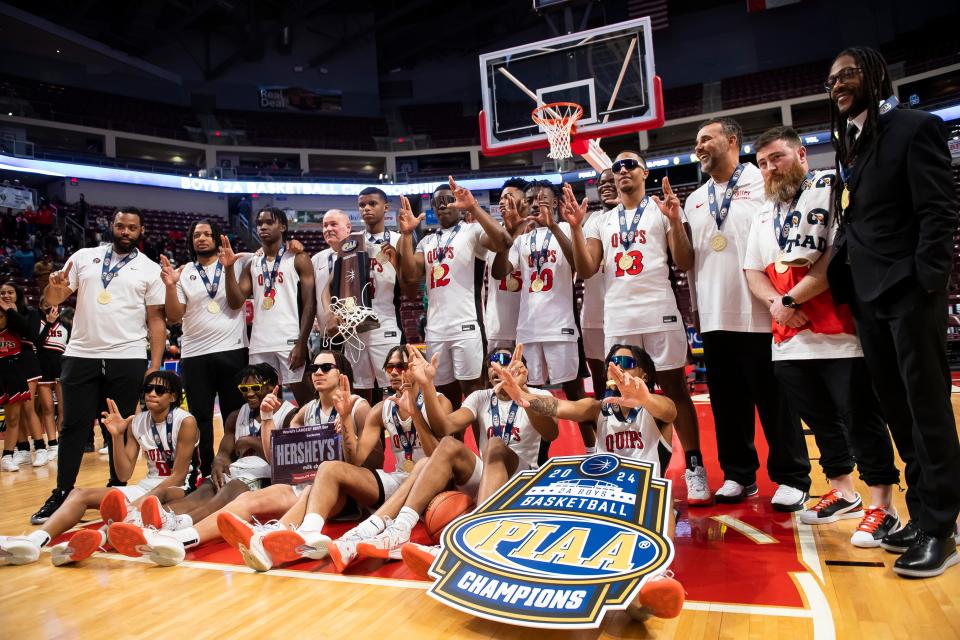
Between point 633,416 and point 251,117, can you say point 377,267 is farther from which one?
point 251,117

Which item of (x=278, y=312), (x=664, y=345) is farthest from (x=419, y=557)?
(x=278, y=312)

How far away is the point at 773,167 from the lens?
12.6 ft

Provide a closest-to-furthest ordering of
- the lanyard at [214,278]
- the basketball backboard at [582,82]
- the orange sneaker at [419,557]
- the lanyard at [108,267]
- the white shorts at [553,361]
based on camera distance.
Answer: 1. the orange sneaker at [419,557]
2. the white shorts at [553,361]
3. the lanyard at [108,267]
4. the lanyard at [214,278]
5. the basketball backboard at [582,82]

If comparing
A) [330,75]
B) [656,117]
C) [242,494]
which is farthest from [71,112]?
[242,494]

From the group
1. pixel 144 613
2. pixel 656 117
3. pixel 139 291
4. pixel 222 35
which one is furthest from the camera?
pixel 222 35

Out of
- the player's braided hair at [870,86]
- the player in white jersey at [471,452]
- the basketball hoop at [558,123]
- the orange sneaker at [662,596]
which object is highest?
the basketball hoop at [558,123]

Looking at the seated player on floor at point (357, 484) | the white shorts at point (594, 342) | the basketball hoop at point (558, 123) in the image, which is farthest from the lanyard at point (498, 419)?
the basketball hoop at point (558, 123)

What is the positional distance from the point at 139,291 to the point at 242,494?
228 centimetres

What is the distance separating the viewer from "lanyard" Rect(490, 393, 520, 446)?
166 inches

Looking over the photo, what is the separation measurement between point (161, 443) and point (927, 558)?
15.5 feet

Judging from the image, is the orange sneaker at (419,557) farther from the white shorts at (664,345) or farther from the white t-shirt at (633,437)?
the white shorts at (664,345)

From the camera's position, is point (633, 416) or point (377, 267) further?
point (377, 267)

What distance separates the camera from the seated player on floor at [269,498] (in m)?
3.57

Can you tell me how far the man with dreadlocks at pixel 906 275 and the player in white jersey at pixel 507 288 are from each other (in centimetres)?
250
